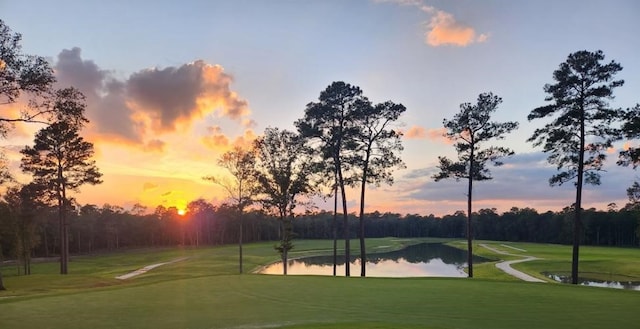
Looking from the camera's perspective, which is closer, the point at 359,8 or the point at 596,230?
the point at 359,8

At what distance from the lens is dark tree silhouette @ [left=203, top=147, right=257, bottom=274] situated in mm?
46844

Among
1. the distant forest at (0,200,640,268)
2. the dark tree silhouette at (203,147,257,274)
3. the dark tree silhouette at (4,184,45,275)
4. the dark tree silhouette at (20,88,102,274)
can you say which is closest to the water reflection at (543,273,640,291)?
the dark tree silhouette at (203,147,257,274)

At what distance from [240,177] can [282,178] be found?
15.3ft

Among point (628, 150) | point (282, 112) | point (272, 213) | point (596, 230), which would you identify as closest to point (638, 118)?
point (628, 150)

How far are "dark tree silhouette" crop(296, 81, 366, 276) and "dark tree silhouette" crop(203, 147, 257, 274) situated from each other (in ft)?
34.6

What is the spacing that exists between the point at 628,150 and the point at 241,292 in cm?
2190

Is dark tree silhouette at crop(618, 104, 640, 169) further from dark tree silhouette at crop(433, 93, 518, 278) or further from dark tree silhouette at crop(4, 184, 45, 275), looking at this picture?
dark tree silhouette at crop(4, 184, 45, 275)

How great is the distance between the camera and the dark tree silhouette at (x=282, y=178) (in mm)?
45281

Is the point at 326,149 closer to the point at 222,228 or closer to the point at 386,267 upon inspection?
the point at 386,267

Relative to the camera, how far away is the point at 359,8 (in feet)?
79.9

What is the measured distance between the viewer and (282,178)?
1785 inches

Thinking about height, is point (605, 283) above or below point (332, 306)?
below

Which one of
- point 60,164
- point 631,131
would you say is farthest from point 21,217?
point 631,131

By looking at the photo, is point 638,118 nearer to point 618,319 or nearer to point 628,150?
point 628,150
